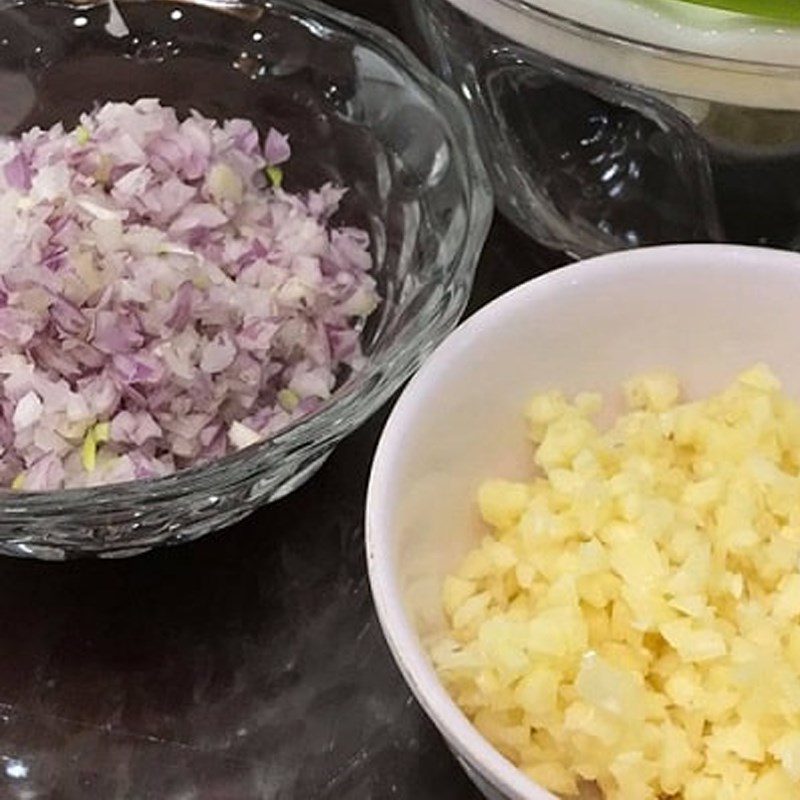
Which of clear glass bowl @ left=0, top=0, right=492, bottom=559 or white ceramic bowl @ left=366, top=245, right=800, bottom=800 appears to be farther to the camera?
clear glass bowl @ left=0, top=0, right=492, bottom=559

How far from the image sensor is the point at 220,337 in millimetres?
838

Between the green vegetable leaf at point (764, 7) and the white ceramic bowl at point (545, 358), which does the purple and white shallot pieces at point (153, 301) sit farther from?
the green vegetable leaf at point (764, 7)

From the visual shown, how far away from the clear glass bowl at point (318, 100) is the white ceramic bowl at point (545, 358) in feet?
0.18

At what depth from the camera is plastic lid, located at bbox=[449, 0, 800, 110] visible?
0.78 metres

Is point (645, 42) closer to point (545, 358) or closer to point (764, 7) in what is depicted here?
point (764, 7)

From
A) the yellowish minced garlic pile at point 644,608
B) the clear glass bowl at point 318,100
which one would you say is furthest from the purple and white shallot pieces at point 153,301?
Answer: the yellowish minced garlic pile at point 644,608

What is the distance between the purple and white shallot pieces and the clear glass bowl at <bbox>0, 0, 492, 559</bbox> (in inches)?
1.4

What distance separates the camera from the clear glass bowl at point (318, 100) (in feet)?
2.90

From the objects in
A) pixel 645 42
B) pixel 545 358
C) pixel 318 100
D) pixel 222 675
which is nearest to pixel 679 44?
pixel 645 42

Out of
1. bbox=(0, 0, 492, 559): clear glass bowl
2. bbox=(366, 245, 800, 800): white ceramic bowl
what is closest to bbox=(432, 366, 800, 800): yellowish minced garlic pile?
bbox=(366, 245, 800, 800): white ceramic bowl

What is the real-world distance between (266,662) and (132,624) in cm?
8

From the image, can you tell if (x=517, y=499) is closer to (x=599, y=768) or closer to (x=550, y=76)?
(x=599, y=768)

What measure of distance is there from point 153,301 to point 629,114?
36cm

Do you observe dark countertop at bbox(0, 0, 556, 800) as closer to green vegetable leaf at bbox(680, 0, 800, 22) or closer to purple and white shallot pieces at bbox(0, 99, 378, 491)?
purple and white shallot pieces at bbox(0, 99, 378, 491)
